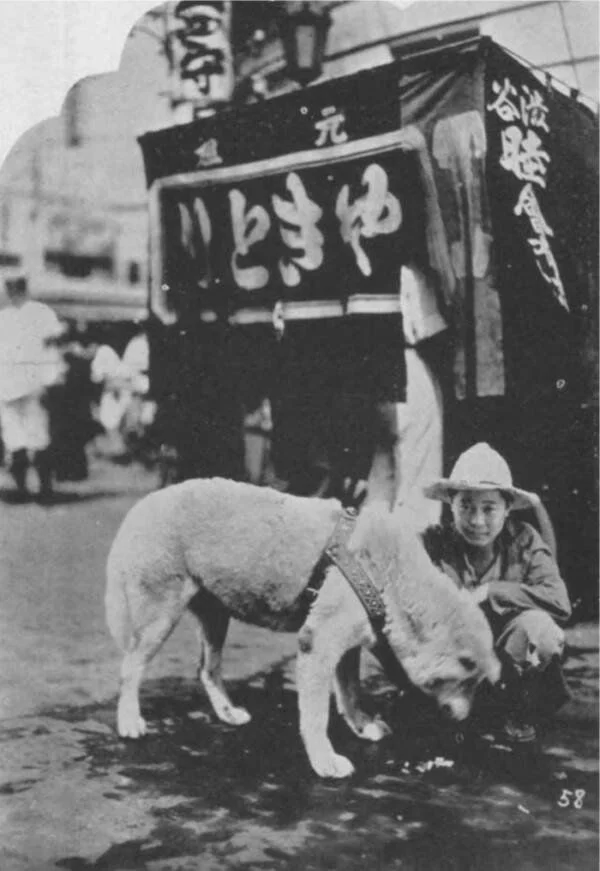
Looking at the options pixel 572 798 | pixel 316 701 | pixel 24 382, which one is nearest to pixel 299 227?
pixel 24 382

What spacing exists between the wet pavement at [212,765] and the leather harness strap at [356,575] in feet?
1.01

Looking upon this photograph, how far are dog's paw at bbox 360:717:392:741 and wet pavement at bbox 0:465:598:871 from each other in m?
0.03

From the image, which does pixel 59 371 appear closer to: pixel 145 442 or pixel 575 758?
pixel 145 442

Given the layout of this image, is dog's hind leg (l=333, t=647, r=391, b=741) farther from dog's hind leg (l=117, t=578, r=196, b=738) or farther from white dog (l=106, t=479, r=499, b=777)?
dog's hind leg (l=117, t=578, r=196, b=738)

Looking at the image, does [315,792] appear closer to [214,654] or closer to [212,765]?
[212,765]

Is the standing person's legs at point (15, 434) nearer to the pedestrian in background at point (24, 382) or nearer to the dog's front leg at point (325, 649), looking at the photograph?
the pedestrian in background at point (24, 382)

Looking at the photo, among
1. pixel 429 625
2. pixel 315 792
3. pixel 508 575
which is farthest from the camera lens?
pixel 508 575

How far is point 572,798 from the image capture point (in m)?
2.57

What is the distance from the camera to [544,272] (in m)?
2.76

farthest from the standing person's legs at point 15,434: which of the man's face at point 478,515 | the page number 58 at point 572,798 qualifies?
the page number 58 at point 572,798

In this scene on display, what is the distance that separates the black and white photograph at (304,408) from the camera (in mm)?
2576

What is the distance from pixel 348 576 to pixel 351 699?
0.38 m

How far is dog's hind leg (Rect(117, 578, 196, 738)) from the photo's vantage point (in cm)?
257

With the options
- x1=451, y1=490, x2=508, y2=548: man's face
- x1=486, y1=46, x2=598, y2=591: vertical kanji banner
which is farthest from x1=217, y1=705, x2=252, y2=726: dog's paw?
x1=486, y1=46, x2=598, y2=591: vertical kanji banner
